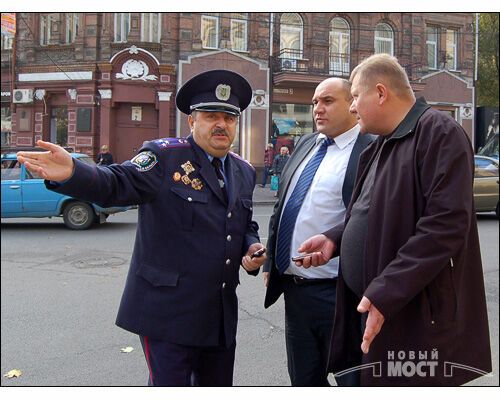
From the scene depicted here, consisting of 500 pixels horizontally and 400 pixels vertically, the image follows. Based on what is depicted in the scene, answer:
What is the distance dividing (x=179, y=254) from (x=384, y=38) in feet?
3.70

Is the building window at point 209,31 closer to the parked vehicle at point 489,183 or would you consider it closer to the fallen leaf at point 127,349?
the parked vehicle at point 489,183

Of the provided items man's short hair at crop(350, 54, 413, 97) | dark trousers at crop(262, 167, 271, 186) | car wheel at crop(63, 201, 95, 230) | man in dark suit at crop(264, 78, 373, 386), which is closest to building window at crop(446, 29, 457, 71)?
man in dark suit at crop(264, 78, 373, 386)

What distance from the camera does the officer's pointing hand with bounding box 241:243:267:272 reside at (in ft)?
5.82

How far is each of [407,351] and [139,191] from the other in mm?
963

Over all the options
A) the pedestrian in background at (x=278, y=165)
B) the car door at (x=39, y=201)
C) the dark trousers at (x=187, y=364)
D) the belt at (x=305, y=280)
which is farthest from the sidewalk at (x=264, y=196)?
the car door at (x=39, y=201)

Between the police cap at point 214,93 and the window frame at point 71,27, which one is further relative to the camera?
the window frame at point 71,27

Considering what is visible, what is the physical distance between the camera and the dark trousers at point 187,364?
1752 mm

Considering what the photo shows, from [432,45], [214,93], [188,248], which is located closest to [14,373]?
[188,248]

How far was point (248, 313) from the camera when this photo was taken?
2.49 m

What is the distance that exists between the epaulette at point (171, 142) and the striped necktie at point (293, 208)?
0.47 m

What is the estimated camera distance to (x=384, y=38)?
1961 mm

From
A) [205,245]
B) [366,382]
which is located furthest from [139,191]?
[366,382]

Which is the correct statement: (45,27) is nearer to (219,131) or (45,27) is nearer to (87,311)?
(219,131)

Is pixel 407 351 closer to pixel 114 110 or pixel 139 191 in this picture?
pixel 139 191
